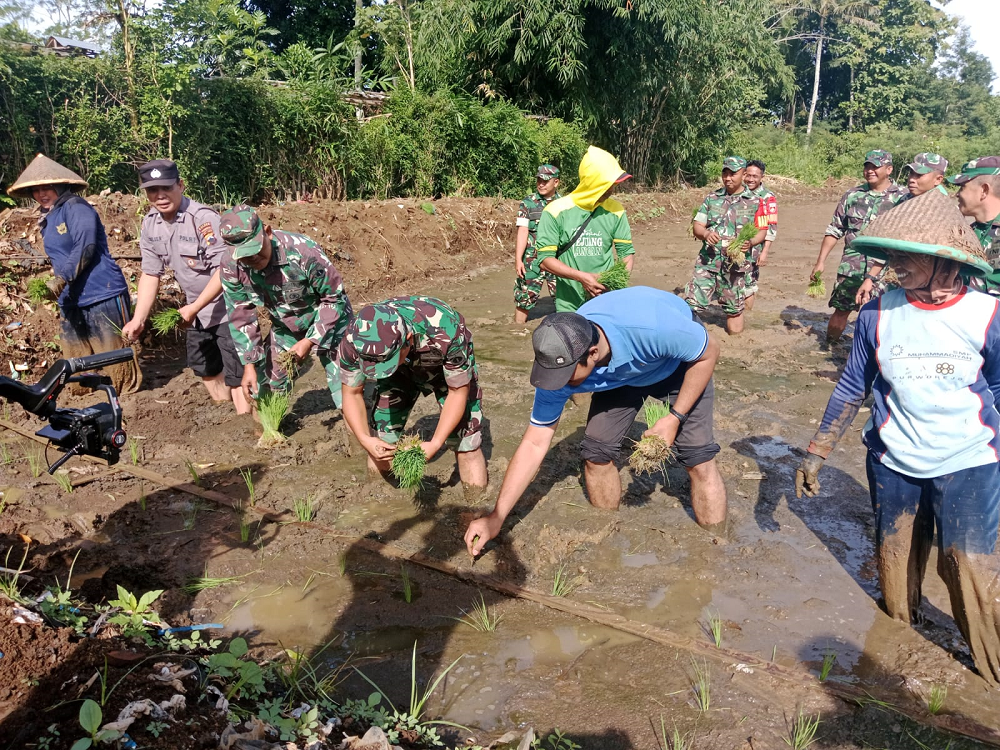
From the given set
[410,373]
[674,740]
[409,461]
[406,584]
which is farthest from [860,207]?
[674,740]

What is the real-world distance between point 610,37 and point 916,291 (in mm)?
17152

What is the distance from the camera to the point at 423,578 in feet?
12.8

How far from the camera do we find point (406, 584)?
12.2 feet

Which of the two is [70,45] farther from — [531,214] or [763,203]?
[763,203]

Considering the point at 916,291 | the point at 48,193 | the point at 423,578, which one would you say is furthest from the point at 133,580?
the point at 916,291

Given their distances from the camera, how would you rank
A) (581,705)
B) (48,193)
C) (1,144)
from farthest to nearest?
(1,144), (48,193), (581,705)

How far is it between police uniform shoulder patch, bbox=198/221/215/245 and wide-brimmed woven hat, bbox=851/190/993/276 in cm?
450

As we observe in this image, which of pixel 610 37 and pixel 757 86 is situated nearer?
pixel 610 37

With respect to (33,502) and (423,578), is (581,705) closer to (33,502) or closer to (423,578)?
(423,578)

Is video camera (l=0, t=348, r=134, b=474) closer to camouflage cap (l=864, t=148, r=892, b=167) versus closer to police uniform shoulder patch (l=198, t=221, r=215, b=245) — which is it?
police uniform shoulder patch (l=198, t=221, r=215, b=245)

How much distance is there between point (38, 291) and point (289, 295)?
139 inches

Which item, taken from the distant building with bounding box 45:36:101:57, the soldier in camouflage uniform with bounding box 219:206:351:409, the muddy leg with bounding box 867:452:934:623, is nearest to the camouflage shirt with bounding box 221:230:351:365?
the soldier in camouflage uniform with bounding box 219:206:351:409

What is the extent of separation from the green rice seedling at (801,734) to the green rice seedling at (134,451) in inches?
176

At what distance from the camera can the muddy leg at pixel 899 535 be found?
10.3 feet
